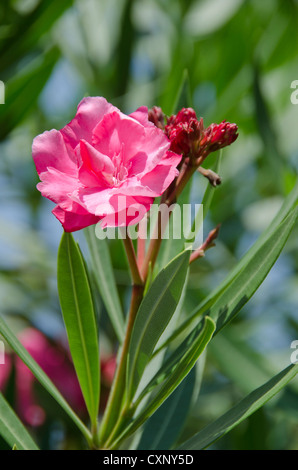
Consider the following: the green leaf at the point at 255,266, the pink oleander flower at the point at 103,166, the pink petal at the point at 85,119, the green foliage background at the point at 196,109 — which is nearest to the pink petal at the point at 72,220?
the pink oleander flower at the point at 103,166

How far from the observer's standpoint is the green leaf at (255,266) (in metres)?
0.78

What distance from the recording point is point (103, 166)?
0.78m

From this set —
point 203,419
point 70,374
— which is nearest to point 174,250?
point 70,374

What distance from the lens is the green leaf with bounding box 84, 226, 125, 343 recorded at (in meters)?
0.98

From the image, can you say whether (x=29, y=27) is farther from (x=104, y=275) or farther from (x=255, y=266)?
(x=255, y=266)

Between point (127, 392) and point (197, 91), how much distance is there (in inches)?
60.0

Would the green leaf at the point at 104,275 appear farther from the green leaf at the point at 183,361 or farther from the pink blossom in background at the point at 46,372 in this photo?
the pink blossom in background at the point at 46,372

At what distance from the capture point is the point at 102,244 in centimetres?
Answer: 103

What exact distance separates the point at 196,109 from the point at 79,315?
1.26 meters

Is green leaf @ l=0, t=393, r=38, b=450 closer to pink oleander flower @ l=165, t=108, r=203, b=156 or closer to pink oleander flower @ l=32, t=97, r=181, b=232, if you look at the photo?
pink oleander flower @ l=32, t=97, r=181, b=232

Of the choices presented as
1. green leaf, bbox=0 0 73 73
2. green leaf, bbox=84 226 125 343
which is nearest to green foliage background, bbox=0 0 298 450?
green leaf, bbox=0 0 73 73

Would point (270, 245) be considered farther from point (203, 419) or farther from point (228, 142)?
point (203, 419)

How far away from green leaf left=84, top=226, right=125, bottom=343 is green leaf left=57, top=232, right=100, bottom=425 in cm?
11

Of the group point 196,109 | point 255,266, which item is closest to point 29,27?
point 196,109
